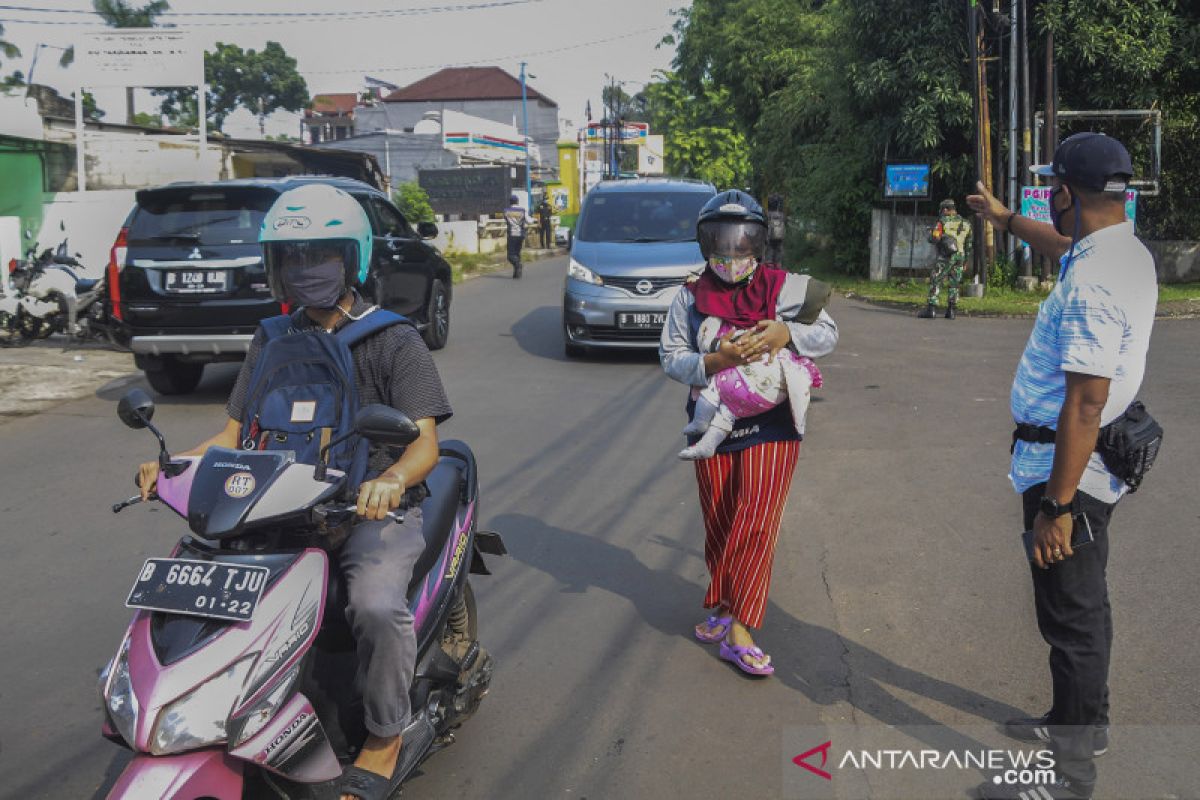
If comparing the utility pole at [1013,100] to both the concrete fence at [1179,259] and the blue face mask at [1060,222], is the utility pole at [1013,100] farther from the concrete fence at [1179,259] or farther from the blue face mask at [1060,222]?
the blue face mask at [1060,222]

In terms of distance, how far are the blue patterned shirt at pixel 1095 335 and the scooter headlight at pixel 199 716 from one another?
91.2 inches

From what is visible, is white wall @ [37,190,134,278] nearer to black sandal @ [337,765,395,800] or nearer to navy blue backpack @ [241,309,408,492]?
navy blue backpack @ [241,309,408,492]

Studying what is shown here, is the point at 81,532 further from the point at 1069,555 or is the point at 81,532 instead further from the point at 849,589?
the point at 1069,555

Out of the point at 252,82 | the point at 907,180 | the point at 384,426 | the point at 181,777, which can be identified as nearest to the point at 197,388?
the point at 384,426

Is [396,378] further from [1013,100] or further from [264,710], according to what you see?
[1013,100]

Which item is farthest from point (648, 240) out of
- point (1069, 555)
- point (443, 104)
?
point (443, 104)

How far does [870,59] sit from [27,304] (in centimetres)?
1538

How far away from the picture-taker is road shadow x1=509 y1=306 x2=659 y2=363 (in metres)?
12.7

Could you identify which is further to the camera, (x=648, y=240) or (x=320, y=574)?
(x=648, y=240)

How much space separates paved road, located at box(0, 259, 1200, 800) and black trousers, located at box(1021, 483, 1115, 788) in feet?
0.78

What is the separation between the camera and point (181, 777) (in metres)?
2.43

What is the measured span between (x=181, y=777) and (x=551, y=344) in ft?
38.1

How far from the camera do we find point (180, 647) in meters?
2.56

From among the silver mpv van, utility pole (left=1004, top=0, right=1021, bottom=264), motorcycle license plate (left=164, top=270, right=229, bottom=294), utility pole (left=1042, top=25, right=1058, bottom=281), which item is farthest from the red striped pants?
utility pole (left=1042, top=25, right=1058, bottom=281)
